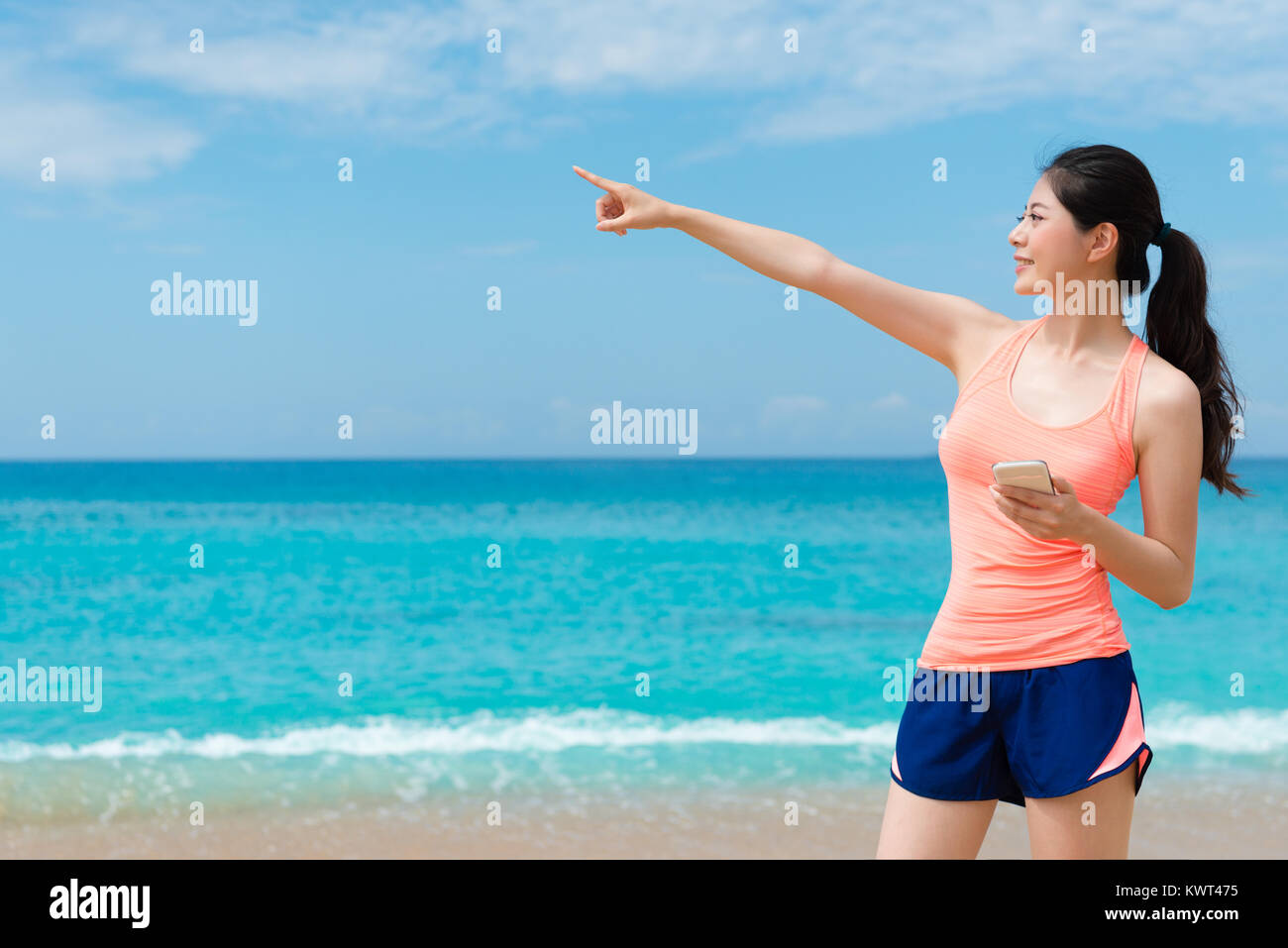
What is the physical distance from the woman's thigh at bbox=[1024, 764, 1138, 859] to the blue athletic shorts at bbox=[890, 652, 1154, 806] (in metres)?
0.02

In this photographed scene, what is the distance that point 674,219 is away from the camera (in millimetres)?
2557

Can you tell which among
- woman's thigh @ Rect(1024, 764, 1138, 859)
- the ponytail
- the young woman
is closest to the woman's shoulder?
the young woman

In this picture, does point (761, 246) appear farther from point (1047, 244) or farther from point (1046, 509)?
point (1046, 509)

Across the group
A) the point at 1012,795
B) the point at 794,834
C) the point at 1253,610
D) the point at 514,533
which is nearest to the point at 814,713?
the point at 794,834

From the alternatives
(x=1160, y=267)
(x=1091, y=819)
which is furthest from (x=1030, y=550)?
(x=1160, y=267)

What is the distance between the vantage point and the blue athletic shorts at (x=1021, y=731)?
2.13 meters

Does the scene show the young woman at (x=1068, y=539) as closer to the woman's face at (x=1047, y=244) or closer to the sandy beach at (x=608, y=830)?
the woman's face at (x=1047, y=244)

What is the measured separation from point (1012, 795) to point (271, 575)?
1861 cm

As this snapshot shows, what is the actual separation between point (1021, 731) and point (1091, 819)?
21 cm

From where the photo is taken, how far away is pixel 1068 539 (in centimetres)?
206

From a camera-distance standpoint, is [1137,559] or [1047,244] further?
[1047,244]

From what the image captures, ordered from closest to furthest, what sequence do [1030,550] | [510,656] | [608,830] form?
1. [1030,550]
2. [608,830]
3. [510,656]

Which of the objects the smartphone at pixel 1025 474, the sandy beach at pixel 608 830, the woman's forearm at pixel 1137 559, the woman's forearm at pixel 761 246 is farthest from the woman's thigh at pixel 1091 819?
the sandy beach at pixel 608 830

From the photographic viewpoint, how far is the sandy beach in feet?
20.0
